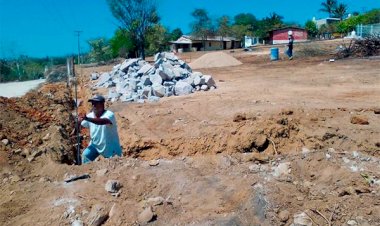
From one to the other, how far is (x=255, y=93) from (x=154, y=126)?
12.6 ft

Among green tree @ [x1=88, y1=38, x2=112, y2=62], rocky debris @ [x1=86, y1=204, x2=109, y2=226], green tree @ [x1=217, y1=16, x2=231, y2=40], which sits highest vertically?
green tree @ [x1=217, y1=16, x2=231, y2=40]

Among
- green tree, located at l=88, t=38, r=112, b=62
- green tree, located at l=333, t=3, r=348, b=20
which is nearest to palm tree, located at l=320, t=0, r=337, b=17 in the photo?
green tree, located at l=333, t=3, r=348, b=20

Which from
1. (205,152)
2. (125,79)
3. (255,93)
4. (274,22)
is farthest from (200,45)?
(205,152)

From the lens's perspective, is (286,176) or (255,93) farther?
(255,93)

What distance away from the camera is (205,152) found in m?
6.61

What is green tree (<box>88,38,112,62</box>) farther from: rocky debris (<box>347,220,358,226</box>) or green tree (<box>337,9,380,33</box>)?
rocky debris (<box>347,220,358,226</box>)

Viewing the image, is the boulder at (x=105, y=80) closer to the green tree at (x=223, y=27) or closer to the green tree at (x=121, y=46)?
the green tree at (x=121, y=46)

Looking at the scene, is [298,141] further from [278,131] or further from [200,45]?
[200,45]

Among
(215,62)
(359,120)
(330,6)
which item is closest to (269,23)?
(330,6)

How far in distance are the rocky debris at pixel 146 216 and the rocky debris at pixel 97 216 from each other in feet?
1.14

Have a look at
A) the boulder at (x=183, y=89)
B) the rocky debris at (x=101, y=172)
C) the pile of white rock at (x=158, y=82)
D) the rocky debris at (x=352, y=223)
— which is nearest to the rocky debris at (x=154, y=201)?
the rocky debris at (x=101, y=172)

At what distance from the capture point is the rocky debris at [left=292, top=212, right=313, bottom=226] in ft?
10.6

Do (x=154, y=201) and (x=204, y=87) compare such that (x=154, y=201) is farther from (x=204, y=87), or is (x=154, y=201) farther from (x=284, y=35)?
(x=284, y=35)

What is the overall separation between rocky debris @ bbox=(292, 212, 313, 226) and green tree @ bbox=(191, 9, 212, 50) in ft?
181
